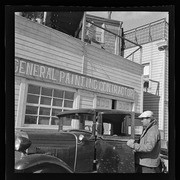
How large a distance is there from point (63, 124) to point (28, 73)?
89 cm

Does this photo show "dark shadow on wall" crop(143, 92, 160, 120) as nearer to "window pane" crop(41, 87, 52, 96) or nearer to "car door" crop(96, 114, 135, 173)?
"car door" crop(96, 114, 135, 173)

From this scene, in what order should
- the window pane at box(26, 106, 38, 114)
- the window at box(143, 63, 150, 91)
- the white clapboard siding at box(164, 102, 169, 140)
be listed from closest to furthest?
the white clapboard siding at box(164, 102, 169, 140) → the window pane at box(26, 106, 38, 114) → the window at box(143, 63, 150, 91)

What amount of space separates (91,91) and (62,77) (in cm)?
51

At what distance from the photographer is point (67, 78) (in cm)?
327

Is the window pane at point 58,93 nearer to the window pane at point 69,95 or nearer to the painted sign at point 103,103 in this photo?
the window pane at point 69,95

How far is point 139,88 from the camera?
141 inches

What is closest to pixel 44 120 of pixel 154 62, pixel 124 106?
pixel 124 106

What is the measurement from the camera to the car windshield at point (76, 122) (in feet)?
8.14

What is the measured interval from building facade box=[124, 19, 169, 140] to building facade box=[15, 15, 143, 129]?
0.15 m

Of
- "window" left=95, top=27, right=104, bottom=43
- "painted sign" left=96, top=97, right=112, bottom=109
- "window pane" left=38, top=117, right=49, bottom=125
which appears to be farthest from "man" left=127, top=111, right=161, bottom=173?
"window" left=95, top=27, right=104, bottom=43

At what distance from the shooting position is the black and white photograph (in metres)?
2.36

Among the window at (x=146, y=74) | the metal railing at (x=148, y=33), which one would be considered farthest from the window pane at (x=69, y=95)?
the metal railing at (x=148, y=33)
